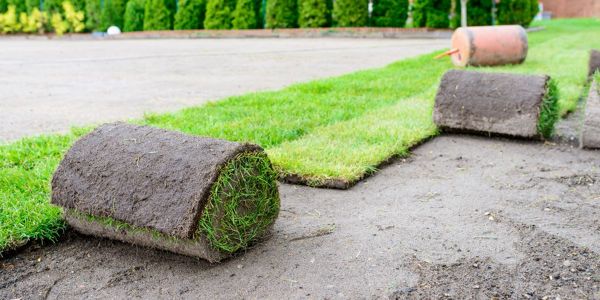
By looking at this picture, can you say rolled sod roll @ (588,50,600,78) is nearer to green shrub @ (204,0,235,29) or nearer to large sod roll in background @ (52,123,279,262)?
large sod roll in background @ (52,123,279,262)

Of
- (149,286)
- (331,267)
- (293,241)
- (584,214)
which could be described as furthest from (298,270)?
(584,214)

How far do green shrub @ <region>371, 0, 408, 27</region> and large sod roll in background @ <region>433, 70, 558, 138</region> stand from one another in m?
14.9

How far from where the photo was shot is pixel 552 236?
8.91 feet

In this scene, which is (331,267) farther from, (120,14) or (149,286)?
(120,14)

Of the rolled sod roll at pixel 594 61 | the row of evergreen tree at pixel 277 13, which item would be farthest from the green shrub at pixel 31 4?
the rolled sod roll at pixel 594 61

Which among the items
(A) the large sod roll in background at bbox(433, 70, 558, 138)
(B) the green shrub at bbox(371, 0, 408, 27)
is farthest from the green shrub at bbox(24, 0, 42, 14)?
(A) the large sod roll in background at bbox(433, 70, 558, 138)

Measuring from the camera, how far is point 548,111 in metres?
4.48

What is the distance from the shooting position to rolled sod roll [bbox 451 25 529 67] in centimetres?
859

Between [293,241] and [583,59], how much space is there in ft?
27.9

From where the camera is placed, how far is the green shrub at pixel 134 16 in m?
23.3

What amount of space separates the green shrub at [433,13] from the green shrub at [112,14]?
39.1 feet

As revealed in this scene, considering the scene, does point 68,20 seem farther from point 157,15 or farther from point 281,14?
point 281,14

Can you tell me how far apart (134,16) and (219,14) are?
12.7ft

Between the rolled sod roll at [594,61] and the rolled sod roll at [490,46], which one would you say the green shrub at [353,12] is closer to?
the rolled sod roll at [490,46]
